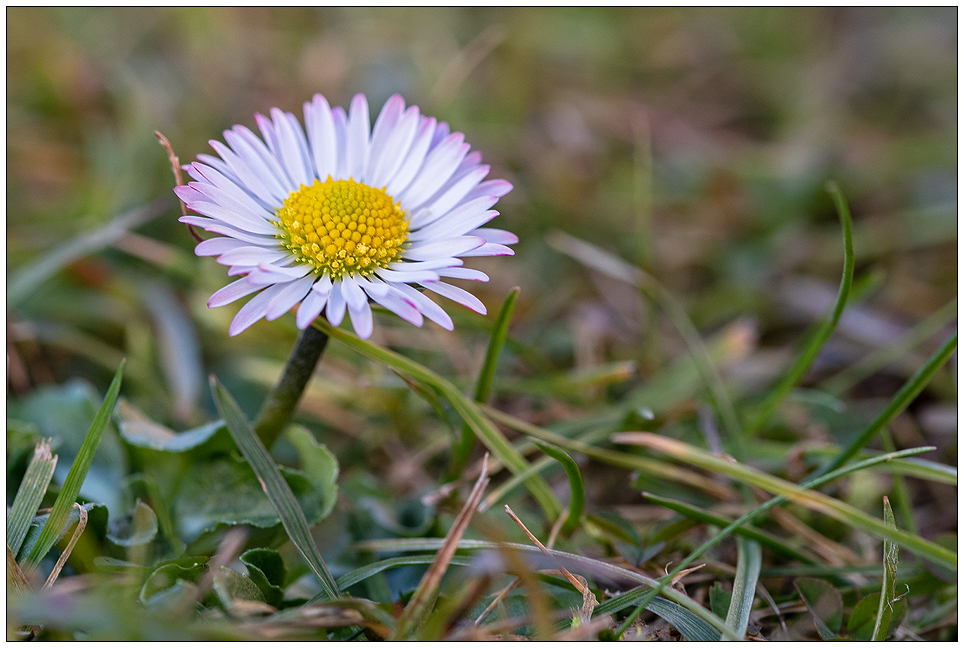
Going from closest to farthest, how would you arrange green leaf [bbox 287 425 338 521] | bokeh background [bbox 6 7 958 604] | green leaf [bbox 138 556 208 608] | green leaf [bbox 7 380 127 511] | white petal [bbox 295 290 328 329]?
1. white petal [bbox 295 290 328 329]
2. green leaf [bbox 138 556 208 608]
3. green leaf [bbox 287 425 338 521]
4. green leaf [bbox 7 380 127 511]
5. bokeh background [bbox 6 7 958 604]

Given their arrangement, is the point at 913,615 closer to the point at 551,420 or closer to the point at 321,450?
the point at 551,420

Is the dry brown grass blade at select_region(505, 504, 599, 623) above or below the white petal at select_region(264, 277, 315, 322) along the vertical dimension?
below

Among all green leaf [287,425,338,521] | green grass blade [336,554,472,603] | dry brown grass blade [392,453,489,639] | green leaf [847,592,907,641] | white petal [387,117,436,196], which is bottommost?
green leaf [847,592,907,641]

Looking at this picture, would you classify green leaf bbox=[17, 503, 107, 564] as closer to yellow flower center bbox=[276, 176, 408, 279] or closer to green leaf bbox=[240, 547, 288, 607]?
green leaf bbox=[240, 547, 288, 607]

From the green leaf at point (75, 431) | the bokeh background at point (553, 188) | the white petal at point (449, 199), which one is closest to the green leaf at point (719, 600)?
the bokeh background at point (553, 188)

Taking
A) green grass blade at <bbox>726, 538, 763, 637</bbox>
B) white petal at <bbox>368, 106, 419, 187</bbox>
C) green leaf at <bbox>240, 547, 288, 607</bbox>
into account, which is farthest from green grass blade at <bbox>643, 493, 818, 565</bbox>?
white petal at <bbox>368, 106, 419, 187</bbox>

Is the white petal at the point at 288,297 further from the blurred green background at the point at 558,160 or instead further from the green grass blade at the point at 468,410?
the blurred green background at the point at 558,160

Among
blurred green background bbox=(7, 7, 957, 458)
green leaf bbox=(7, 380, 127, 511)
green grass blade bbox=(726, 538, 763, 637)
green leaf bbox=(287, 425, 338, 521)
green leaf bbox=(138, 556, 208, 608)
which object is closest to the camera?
green leaf bbox=(138, 556, 208, 608)

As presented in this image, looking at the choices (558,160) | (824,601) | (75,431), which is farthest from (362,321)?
(558,160)
